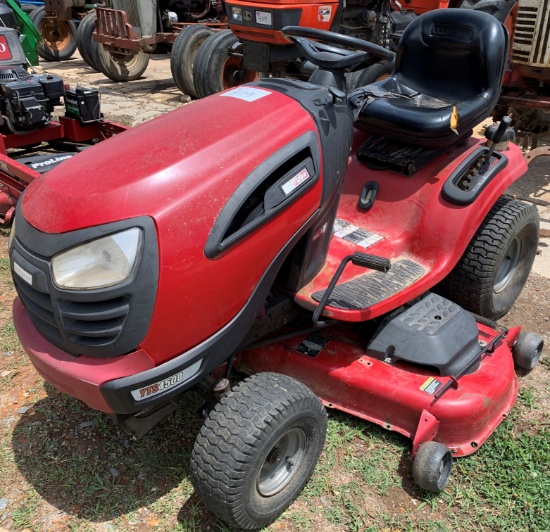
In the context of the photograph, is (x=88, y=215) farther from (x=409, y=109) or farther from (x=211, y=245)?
(x=409, y=109)

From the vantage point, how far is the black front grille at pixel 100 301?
62.7 inches

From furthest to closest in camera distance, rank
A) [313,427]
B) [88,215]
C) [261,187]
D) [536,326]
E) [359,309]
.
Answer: [536,326]
[359,309]
[313,427]
[261,187]
[88,215]

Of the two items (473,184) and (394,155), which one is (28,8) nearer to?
(394,155)

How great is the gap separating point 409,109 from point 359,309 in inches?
44.7

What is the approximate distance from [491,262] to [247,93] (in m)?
1.38

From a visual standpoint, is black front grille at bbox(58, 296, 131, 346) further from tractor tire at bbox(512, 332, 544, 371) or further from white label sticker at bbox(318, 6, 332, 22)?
white label sticker at bbox(318, 6, 332, 22)

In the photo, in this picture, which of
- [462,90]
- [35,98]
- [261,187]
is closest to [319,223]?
[261,187]

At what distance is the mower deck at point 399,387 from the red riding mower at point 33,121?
2560mm

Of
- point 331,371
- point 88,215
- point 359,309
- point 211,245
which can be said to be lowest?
point 331,371

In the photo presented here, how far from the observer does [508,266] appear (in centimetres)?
313

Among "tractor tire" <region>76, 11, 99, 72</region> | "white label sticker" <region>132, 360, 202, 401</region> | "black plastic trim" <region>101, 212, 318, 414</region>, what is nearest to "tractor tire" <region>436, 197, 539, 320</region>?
"black plastic trim" <region>101, 212, 318, 414</region>

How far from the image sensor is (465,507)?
2125 mm

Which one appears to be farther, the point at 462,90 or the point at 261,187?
the point at 462,90

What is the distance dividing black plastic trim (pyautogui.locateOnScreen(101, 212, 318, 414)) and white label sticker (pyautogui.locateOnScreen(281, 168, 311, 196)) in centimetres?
15
